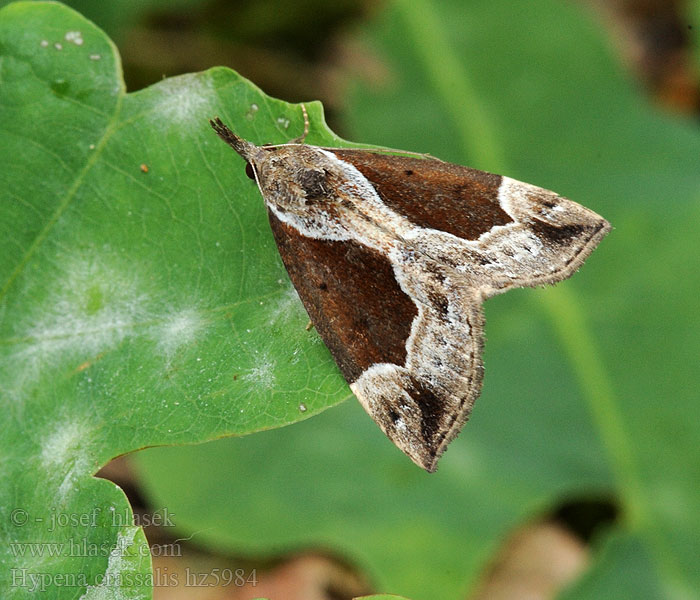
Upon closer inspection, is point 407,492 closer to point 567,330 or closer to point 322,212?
point 567,330

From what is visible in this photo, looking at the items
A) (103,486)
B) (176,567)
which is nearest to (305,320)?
(103,486)

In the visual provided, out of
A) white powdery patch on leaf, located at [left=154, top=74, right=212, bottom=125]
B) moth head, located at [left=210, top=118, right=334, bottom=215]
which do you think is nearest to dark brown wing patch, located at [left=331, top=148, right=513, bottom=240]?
moth head, located at [left=210, top=118, right=334, bottom=215]

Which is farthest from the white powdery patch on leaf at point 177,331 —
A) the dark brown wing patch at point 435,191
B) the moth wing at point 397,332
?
the dark brown wing patch at point 435,191

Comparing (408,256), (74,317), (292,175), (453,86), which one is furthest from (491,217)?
(453,86)

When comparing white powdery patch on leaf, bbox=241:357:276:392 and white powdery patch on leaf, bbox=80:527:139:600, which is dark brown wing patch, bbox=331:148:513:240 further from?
white powdery patch on leaf, bbox=80:527:139:600

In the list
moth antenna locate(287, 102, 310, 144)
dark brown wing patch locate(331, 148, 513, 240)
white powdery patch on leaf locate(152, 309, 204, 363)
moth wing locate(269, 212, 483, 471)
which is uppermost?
moth antenna locate(287, 102, 310, 144)

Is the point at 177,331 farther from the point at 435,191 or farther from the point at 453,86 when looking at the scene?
the point at 453,86
